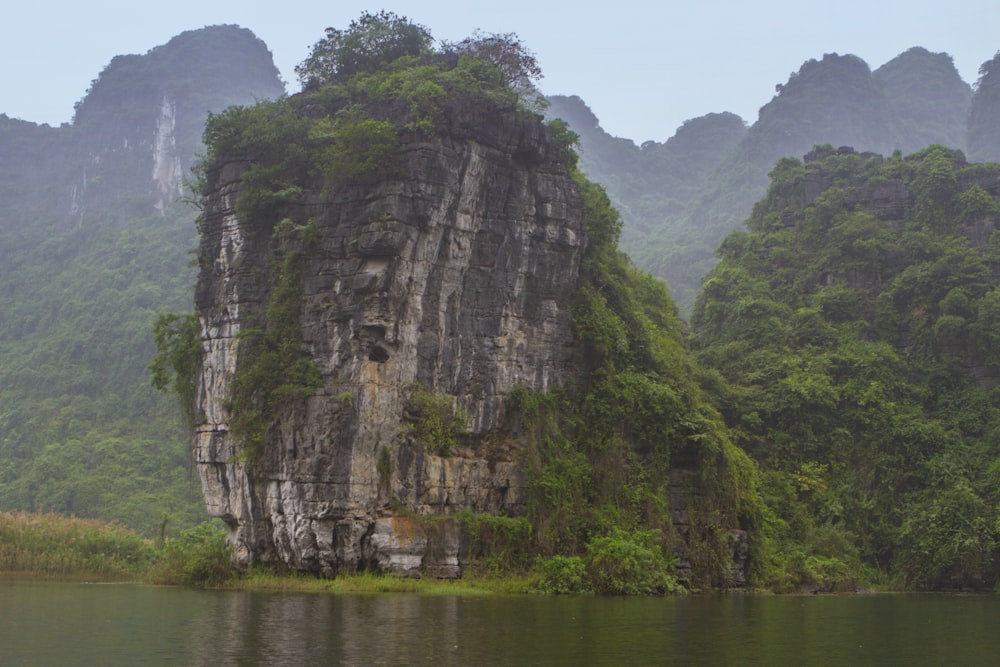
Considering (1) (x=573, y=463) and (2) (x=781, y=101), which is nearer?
(1) (x=573, y=463)

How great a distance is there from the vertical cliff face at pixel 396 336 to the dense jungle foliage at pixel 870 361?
9835 mm

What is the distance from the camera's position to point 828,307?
40.7 m

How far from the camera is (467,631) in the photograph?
49.4 ft

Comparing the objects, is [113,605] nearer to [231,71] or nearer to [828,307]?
[828,307]

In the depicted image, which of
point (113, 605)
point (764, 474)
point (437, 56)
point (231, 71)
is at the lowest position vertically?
point (113, 605)

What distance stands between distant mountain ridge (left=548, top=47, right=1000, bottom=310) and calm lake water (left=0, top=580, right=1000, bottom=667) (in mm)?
44044

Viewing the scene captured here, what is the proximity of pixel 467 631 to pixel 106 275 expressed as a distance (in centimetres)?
5571

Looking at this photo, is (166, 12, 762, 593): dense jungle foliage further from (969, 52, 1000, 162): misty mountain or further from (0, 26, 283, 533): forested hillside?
(969, 52, 1000, 162): misty mountain

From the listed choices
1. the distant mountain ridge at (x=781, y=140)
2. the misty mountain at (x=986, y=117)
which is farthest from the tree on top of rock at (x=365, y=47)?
the misty mountain at (x=986, y=117)

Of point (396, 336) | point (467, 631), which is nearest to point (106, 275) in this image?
point (396, 336)

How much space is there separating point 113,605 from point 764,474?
2221 cm

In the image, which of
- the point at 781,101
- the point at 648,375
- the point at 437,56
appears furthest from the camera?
the point at 781,101

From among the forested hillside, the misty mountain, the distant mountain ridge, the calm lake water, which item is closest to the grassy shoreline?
the forested hillside

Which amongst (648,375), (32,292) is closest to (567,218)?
(648,375)
